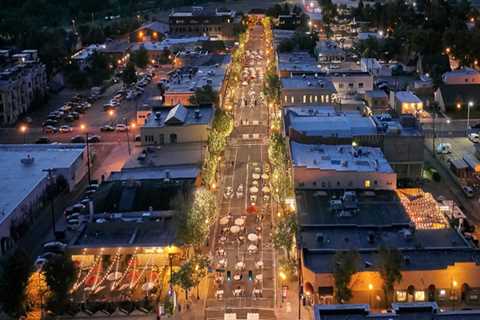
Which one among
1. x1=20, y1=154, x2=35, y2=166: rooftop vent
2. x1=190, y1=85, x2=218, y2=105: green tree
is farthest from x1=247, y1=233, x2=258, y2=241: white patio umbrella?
x1=190, y1=85, x2=218, y2=105: green tree

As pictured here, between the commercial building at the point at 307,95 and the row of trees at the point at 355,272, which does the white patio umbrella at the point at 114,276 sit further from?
the commercial building at the point at 307,95

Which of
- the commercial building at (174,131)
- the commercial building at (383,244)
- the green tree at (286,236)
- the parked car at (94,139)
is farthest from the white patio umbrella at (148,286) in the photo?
the parked car at (94,139)

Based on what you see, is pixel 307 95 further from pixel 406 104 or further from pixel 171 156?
pixel 171 156

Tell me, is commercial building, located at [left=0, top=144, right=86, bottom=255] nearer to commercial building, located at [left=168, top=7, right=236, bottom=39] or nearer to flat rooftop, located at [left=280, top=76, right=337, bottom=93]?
flat rooftop, located at [left=280, top=76, right=337, bottom=93]

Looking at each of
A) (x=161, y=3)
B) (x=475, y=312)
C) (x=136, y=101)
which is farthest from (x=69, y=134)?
(x=161, y=3)

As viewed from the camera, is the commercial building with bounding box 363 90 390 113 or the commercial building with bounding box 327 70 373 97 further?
the commercial building with bounding box 327 70 373 97
